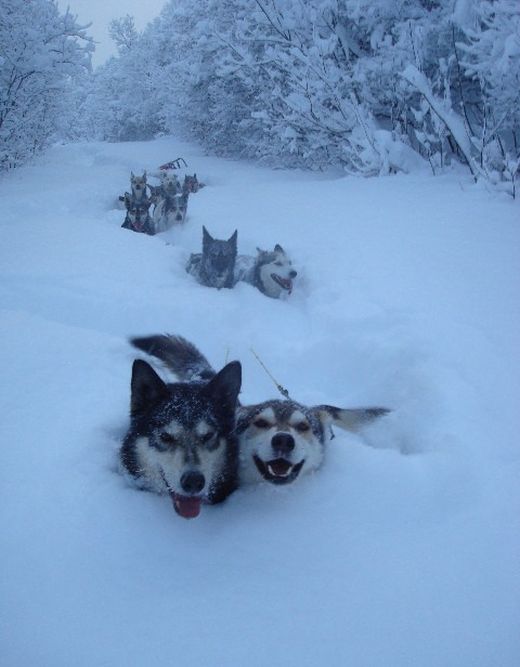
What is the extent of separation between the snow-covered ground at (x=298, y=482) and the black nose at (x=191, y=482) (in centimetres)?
20

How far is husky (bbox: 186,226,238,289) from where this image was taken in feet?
22.4

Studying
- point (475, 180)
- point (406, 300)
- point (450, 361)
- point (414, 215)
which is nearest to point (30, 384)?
point (450, 361)

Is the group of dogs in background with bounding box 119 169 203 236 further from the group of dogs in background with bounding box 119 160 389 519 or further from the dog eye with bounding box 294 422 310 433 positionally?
the dog eye with bounding box 294 422 310 433

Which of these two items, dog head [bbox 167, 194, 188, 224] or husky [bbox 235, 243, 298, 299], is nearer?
husky [bbox 235, 243, 298, 299]

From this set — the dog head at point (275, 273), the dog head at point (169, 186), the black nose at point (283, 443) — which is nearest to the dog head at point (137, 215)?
the dog head at point (169, 186)

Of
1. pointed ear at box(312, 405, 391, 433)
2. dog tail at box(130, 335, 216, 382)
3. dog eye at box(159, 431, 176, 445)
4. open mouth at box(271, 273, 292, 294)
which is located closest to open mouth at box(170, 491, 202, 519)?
dog eye at box(159, 431, 176, 445)

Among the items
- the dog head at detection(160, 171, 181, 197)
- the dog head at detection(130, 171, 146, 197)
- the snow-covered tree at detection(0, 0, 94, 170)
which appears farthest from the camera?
the snow-covered tree at detection(0, 0, 94, 170)

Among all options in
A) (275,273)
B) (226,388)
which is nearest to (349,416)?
(226,388)

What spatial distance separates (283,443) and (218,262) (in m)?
4.78

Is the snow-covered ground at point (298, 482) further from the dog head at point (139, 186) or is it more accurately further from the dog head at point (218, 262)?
the dog head at point (139, 186)

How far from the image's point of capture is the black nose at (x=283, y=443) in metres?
2.50

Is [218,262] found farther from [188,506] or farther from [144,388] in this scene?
[188,506]

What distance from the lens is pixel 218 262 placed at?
22.8 ft

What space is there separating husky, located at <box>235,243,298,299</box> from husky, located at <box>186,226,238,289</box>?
25 centimetres
